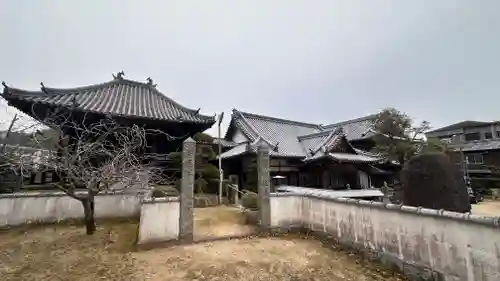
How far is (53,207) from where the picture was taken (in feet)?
31.2

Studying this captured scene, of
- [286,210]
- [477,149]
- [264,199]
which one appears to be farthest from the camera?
[477,149]

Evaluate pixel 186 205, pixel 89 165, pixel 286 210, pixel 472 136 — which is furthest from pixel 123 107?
pixel 472 136

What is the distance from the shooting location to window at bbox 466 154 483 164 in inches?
1304

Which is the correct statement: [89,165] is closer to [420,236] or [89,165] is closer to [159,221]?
[159,221]

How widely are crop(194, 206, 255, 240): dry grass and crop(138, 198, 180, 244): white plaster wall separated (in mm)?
920

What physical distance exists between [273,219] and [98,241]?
216 inches

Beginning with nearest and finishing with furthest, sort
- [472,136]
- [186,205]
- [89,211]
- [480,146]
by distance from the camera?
[186,205]
[89,211]
[480,146]
[472,136]

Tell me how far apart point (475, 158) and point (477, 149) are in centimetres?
148

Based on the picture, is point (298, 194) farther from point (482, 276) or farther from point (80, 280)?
point (80, 280)

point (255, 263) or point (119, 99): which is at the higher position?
point (119, 99)

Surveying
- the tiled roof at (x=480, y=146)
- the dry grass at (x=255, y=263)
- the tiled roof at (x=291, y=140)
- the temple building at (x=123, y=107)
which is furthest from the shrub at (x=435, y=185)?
the tiled roof at (x=480, y=146)

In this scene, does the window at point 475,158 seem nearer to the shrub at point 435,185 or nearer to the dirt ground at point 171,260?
the shrub at point 435,185

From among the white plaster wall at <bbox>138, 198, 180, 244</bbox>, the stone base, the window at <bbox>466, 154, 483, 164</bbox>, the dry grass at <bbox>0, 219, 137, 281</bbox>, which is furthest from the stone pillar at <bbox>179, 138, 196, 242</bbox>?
the window at <bbox>466, 154, 483, 164</bbox>

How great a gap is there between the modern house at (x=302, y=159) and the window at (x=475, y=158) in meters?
19.5
